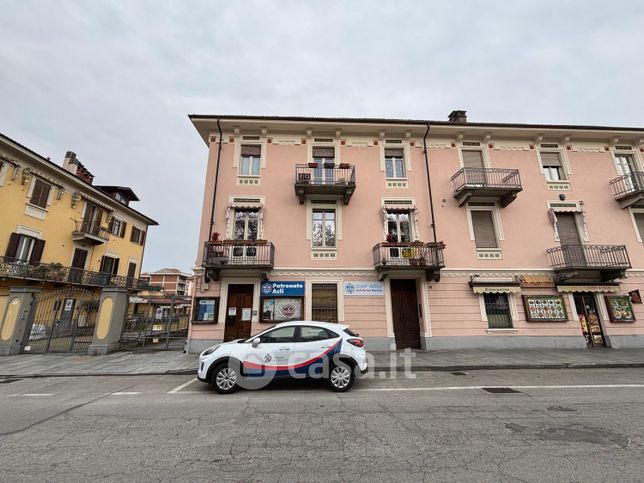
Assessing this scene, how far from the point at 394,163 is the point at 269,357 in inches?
454

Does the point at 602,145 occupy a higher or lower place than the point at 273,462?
higher

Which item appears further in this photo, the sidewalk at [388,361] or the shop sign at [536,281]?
the shop sign at [536,281]

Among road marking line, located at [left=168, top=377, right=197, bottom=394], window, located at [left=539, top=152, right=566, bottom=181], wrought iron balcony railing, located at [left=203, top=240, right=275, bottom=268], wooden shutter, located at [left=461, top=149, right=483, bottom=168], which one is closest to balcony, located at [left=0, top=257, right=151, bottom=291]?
wrought iron balcony railing, located at [left=203, top=240, right=275, bottom=268]

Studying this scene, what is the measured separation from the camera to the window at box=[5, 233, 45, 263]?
54.7ft

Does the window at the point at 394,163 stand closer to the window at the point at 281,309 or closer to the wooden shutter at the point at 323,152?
the wooden shutter at the point at 323,152

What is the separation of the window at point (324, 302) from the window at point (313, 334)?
5.06 meters

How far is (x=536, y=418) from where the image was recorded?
184 inches

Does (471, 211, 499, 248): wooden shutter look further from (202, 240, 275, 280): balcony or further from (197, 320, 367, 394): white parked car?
(202, 240, 275, 280): balcony

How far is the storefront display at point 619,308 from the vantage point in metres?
12.2

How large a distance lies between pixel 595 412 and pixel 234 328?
36.7ft

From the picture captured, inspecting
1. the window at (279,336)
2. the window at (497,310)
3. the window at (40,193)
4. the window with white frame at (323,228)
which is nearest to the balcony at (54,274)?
the window at (40,193)

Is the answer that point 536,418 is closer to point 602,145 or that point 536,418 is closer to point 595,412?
point 595,412

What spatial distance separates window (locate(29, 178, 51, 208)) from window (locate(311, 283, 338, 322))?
68.3 feet

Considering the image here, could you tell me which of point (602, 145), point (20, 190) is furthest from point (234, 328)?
point (602, 145)
